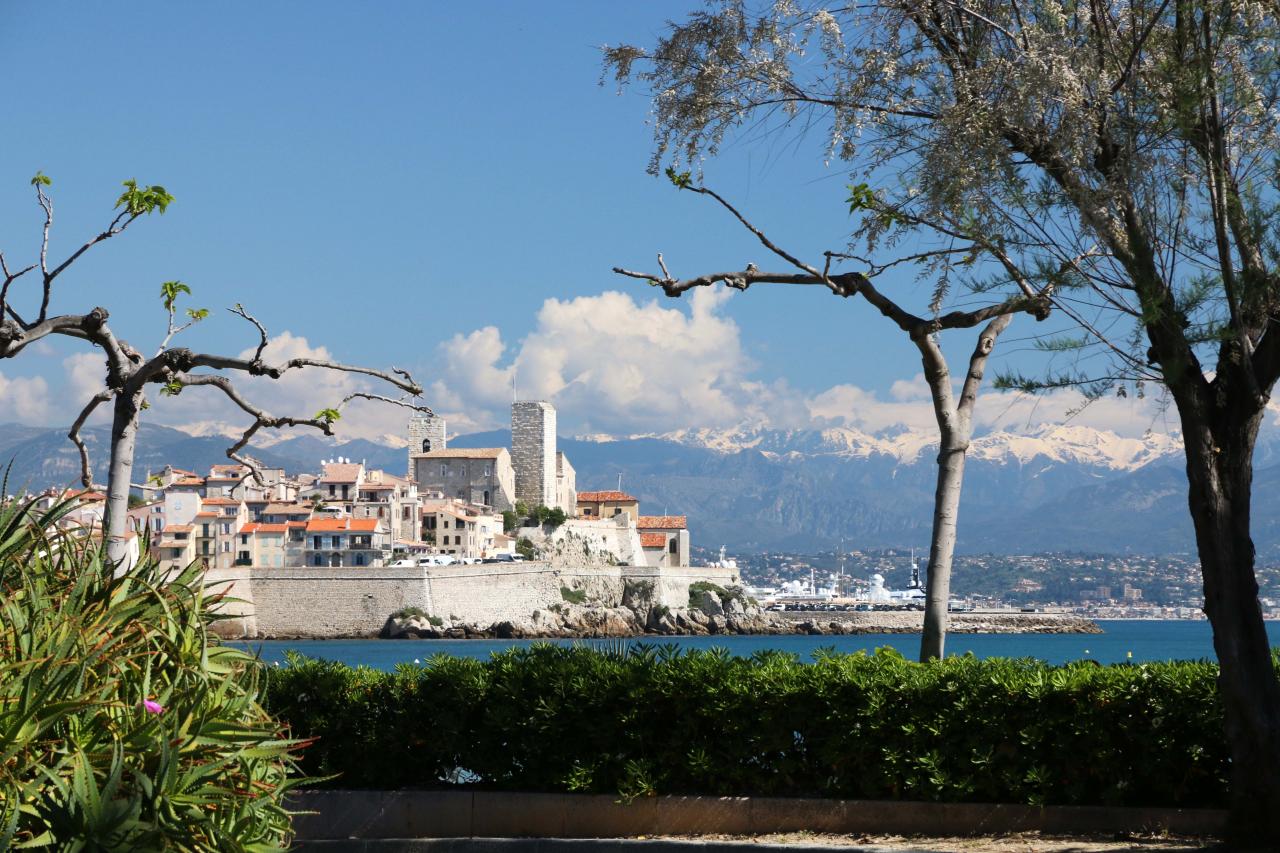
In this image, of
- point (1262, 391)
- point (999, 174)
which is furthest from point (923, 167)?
point (1262, 391)

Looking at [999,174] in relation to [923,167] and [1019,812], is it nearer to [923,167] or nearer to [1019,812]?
[923,167]

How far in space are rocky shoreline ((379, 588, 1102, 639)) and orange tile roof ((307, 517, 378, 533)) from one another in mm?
14344

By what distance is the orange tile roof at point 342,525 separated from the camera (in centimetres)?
9856

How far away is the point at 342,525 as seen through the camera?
99500 millimetres

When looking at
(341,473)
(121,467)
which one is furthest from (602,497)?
(121,467)

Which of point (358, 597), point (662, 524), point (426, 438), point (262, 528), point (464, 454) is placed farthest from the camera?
point (426, 438)

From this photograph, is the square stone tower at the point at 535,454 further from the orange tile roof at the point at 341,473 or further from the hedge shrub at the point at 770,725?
the hedge shrub at the point at 770,725

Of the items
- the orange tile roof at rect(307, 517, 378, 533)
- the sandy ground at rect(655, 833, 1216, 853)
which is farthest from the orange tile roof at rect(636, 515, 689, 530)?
the sandy ground at rect(655, 833, 1216, 853)

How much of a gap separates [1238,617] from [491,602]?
279 ft

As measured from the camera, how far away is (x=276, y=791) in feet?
20.4

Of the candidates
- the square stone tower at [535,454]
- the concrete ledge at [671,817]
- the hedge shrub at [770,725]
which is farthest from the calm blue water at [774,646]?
the concrete ledge at [671,817]

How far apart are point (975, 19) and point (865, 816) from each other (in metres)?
5.53

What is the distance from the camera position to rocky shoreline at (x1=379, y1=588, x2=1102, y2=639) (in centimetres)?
8689

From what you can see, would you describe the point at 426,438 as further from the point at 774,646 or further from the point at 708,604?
the point at 774,646
